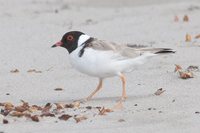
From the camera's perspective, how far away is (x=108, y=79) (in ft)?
28.7

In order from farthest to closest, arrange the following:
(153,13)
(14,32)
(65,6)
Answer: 1. (65,6)
2. (153,13)
3. (14,32)

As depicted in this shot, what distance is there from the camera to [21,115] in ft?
21.9

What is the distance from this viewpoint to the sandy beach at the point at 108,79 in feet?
21.2

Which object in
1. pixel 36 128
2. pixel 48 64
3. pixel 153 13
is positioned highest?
pixel 153 13

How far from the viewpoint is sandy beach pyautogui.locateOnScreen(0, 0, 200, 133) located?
646 centimetres

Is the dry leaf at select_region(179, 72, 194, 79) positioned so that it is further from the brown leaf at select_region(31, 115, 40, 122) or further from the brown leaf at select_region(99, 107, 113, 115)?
the brown leaf at select_region(31, 115, 40, 122)

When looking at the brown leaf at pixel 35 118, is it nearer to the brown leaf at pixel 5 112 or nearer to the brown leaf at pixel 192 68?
the brown leaf at pixel 5 112

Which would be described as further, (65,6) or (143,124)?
(65,6)

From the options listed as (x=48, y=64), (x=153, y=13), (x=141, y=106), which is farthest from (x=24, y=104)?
(x=153, y=13)

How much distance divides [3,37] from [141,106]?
458cm

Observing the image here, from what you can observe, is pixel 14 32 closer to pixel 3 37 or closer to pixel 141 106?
pixel 3 37

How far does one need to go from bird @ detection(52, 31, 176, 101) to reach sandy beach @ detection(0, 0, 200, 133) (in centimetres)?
32

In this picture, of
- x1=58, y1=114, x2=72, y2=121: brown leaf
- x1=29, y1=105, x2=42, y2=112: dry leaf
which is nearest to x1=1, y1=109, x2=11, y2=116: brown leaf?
x1=29, y1=105, x2=42, y2=112: dry leaf

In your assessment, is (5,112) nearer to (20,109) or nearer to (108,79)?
(20,109)
